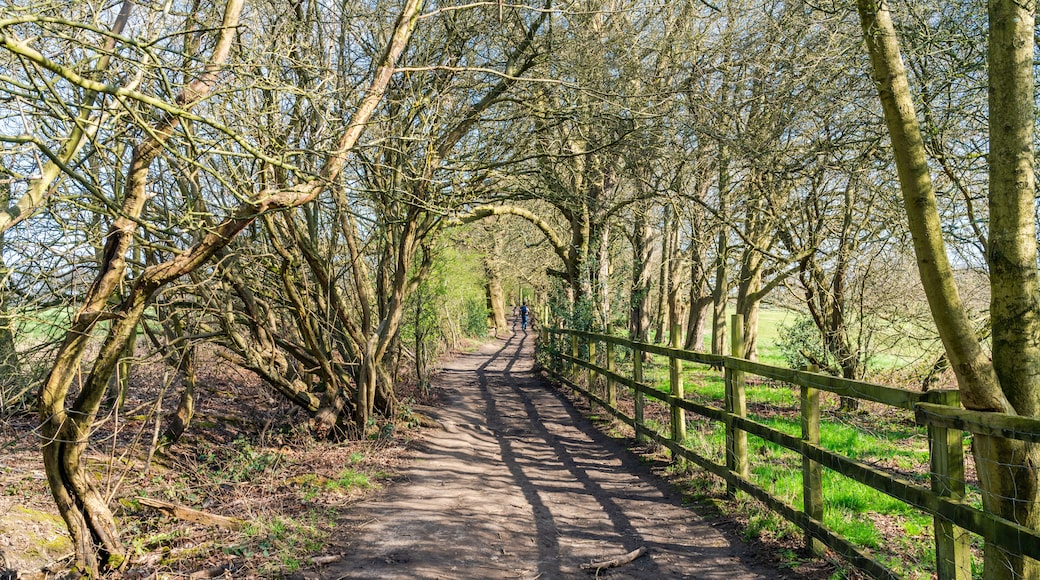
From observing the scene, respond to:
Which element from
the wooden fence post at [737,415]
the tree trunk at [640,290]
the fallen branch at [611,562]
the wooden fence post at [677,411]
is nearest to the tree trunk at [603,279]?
the tree trunk at [640,290]

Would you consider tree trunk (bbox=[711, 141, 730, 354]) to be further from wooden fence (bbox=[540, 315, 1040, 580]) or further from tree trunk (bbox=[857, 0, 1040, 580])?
tree trunk (bbox=[857, 0, 1040, 580])

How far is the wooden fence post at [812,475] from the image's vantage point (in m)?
4.77

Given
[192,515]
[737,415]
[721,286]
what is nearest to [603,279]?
[721,286]

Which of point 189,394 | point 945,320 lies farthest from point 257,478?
point 945,320

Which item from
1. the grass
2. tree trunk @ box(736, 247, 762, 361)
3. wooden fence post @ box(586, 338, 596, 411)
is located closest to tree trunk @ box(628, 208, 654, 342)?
tree trunk @ box(736, 247, 762, 361)

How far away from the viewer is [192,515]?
5711 millimetres

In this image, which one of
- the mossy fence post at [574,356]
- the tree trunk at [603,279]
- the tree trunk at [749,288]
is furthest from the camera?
the tree trunk at [603,279]

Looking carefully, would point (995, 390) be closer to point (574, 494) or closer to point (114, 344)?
point (574, 494)

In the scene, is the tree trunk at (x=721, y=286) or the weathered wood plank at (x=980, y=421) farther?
the tree trunk at (x=721, y=286)

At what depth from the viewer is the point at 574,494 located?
6.89m

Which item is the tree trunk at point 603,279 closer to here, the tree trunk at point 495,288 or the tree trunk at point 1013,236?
the tree trunk at point 1013,236

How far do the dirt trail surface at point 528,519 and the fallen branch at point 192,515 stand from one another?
3.05 feet

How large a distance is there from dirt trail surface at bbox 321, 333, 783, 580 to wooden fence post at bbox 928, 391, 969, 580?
1.21 metres

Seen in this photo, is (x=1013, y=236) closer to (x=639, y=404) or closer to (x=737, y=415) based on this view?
(x=737, y=415)
